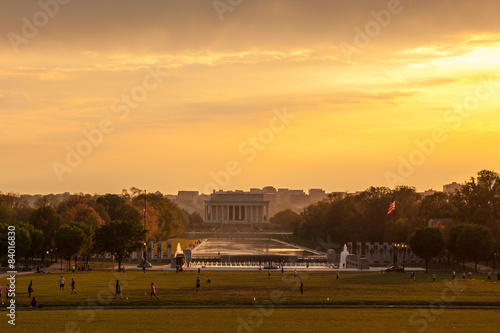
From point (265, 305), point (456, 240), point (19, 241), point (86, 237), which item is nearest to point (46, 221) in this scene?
point (86, 237)

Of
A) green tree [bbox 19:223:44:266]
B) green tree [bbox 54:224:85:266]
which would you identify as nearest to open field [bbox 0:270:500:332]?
green tree [bbox 54:224:85:266]

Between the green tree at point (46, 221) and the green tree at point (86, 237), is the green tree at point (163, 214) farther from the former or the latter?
the green tree at point (86, 237)

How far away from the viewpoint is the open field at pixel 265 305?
42.8 m

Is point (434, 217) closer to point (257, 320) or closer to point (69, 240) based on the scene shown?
point (69, 240)

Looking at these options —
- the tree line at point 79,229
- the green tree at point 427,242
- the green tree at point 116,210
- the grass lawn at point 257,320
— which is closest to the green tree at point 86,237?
the tree line at point 79,229

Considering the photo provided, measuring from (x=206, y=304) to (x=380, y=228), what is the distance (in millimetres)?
86701

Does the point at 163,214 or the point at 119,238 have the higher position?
the point at 163,214

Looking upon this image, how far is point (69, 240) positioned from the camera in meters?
90.4

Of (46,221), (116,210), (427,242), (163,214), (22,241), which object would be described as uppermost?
(116,210)

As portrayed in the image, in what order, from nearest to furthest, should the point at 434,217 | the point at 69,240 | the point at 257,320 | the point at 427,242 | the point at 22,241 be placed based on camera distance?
the point at 257,320
the point at 22,241
the point at 69,240
the point at 427,242
the point at 434,217

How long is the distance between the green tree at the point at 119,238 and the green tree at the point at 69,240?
10.0ft

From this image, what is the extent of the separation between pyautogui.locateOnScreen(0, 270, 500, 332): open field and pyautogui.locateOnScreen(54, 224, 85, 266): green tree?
1399cm

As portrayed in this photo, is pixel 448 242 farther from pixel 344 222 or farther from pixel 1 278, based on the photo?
pixel 1 278

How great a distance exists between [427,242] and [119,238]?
41311 mm
